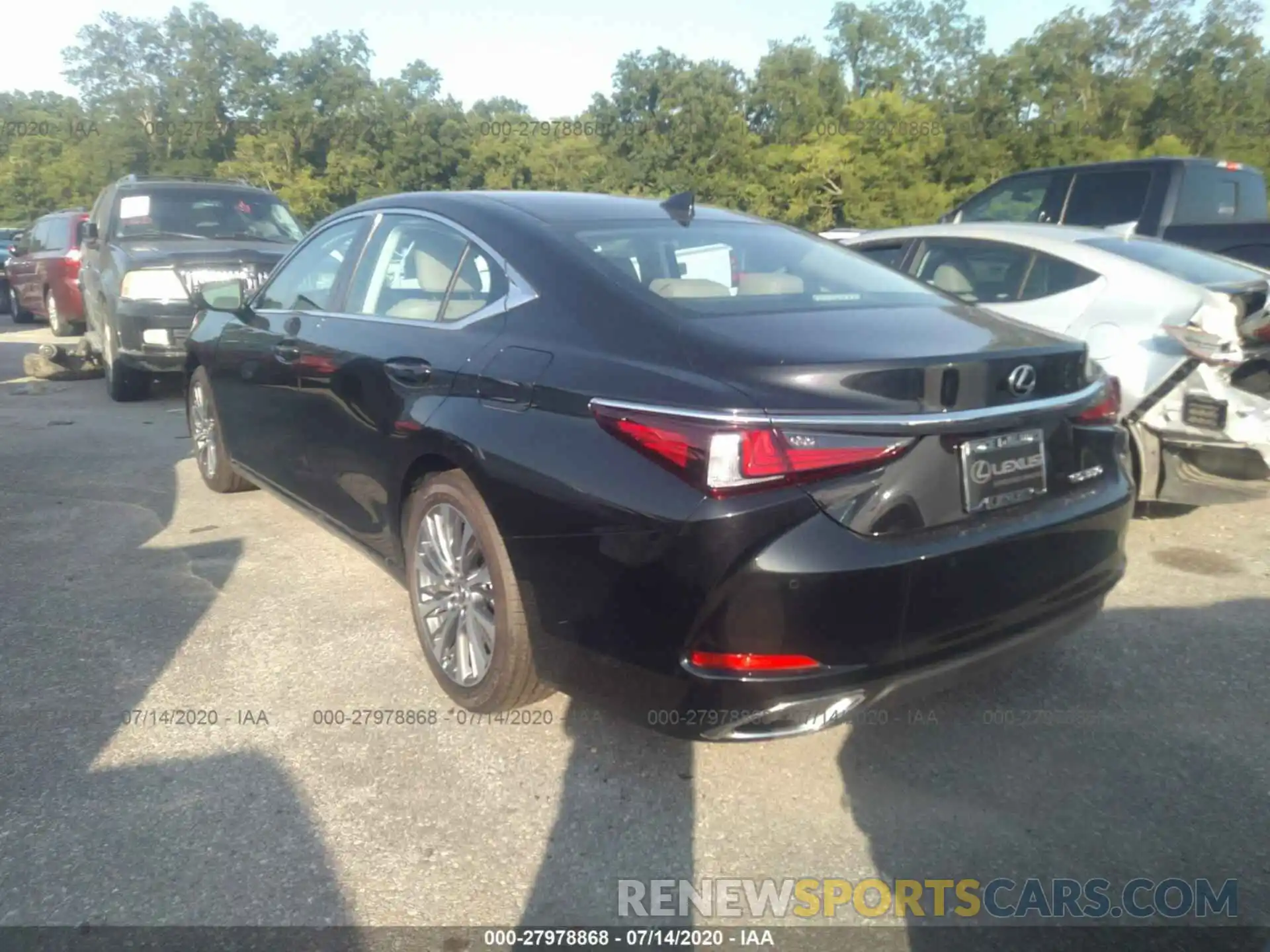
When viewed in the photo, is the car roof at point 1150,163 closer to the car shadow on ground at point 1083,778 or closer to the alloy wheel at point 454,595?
the car shadow on ground at point 1083,778

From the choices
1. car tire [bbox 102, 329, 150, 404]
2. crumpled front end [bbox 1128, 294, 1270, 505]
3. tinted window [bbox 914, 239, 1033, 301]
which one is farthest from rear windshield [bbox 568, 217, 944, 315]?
car tire [bbox 102, 329, 150, 404]

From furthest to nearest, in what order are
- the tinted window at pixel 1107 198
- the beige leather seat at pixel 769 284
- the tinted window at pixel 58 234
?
the tinted window at pixel 58 234
the tinted window at pixel 1107 198
the beige leather seat at pixel 769 284

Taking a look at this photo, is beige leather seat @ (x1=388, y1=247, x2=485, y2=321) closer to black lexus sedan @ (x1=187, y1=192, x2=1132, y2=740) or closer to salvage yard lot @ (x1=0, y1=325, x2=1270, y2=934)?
black lexus sedan @ (x1=187, y1=192, x2=1132, y2=740)

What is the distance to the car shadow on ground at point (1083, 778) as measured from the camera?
262 cm

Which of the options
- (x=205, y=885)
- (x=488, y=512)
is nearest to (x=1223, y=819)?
(x=488, y=512)

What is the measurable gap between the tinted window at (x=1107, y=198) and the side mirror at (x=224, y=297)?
20.6ft

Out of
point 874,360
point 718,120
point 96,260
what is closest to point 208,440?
point 874,360

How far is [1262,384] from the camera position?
4766 millimetres

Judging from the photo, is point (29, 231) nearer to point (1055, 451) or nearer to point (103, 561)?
point (103, 561)

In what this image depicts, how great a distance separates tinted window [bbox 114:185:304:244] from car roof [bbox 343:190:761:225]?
6.03 m

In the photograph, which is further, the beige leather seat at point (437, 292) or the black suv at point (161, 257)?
the black suv at point (161, 257)

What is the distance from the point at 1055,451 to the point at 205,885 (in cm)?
241

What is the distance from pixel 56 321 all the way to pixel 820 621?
1367cm

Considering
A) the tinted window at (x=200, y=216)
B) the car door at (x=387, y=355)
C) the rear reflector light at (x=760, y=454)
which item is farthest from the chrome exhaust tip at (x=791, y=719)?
the tinted window at (x=200, y=216)
